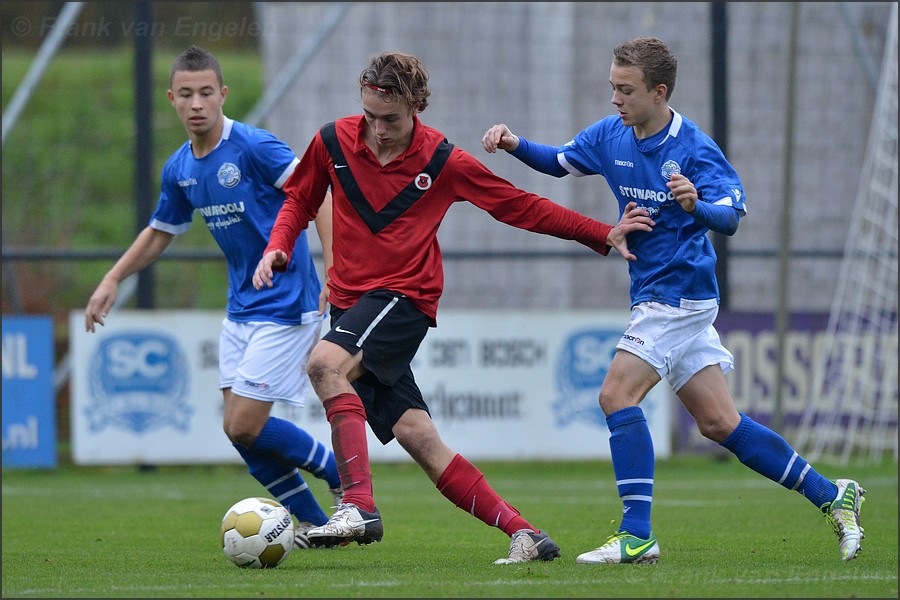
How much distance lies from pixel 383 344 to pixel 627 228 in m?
1.07

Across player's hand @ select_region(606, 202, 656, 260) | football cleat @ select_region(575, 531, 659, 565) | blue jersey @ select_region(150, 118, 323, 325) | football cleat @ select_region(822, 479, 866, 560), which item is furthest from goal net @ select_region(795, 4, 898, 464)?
player's hand @ select_region(606, 202, 656, 260)

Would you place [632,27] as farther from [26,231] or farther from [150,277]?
[26,231]

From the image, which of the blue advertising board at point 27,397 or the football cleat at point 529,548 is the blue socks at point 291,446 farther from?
the blue advertising board at point 27,397

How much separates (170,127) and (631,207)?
9.30 metres

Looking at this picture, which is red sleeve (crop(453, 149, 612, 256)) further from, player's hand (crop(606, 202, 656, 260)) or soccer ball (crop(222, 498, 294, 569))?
soccer ball (crop(222, 498, 294, 569))

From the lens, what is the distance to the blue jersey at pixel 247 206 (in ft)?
21.1

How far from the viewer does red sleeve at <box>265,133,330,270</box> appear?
5496mm

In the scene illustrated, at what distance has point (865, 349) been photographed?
11.5 meters

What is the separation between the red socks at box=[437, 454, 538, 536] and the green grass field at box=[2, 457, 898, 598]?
198 mm

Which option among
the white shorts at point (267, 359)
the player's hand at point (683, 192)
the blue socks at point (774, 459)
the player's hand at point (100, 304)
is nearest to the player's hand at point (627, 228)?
the player's hand at point (683, 192)

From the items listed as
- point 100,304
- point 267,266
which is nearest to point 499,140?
point 267,266

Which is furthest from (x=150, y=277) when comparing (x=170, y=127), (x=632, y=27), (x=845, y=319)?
(x=845, y=319)

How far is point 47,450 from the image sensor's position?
10961 mm

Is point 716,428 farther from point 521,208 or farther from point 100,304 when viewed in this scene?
point 100,304
